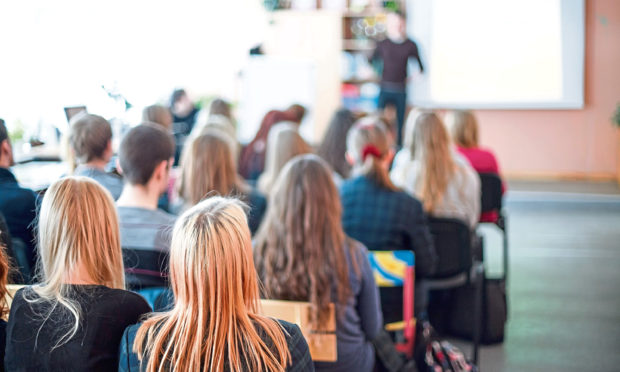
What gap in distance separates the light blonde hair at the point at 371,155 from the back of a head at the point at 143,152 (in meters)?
0.86

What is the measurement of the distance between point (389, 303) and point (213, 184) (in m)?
0.96

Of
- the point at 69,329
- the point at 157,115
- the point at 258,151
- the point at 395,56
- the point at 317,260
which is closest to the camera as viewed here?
the point at 69,329

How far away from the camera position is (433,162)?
396 centimetres

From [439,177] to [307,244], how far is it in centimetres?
170

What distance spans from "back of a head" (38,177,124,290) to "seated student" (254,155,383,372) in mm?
651

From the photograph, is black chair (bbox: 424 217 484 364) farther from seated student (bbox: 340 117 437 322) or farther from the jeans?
the jeans

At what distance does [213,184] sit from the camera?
335 centimetres

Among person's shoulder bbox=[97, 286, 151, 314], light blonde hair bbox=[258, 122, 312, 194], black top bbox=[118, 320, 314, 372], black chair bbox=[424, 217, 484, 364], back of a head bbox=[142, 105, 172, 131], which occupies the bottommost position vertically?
black chair bbox=[424, 217, 484, 364]

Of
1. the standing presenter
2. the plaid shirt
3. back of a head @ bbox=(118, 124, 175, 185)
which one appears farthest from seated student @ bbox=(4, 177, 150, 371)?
the standing presenter

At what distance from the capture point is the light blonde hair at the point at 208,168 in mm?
3338

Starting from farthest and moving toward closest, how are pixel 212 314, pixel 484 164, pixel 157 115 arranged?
1. pixel 484 164
2. pixel 157 115
3. pixel 212 314

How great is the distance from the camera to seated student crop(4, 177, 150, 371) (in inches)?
67.1

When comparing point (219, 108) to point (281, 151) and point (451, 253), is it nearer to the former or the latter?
point (281, 151)

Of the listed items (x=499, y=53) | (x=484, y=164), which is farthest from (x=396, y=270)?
(x=499, y=53)
